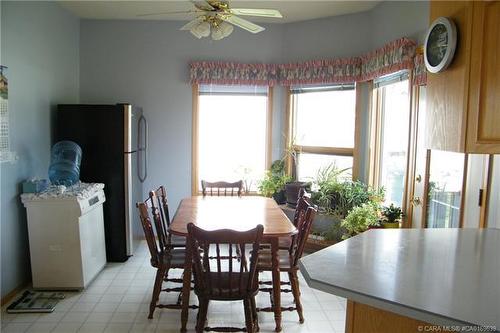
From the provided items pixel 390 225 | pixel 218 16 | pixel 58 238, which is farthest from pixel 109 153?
pixel 390 225

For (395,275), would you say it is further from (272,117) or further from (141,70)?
(141,70)

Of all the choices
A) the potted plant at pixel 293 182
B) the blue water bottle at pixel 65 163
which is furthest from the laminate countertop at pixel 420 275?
the blue water bottle at pixel 65 163

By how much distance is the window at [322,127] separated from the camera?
4.29 meters

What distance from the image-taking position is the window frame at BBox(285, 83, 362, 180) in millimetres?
4145

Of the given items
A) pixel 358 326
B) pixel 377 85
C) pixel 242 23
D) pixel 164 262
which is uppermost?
pixel 242 23

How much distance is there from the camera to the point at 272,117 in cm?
470

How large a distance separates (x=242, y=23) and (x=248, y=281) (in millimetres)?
1791

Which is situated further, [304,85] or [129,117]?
[304,85]

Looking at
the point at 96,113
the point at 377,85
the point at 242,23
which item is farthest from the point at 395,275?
the point at 96,113

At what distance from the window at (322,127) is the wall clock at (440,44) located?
2.48 meters

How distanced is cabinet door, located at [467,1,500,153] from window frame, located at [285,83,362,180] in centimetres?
264

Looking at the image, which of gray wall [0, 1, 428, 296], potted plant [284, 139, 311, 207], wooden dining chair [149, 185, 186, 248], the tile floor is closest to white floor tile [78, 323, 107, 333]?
the tile floor

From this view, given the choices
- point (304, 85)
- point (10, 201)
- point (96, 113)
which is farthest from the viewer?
point (304, 85)

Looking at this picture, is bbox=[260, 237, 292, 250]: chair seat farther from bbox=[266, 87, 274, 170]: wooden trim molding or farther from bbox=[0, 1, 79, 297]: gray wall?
bbox=[0, 1, 79, 297]: gray wall
